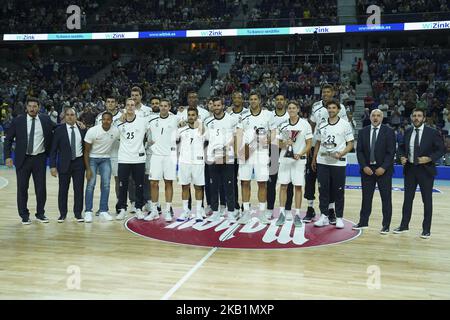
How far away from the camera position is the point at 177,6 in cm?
2636

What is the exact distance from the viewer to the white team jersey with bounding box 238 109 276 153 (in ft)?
23.2

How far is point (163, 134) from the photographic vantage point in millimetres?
7281

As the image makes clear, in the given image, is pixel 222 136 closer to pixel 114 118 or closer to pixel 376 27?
pixel 114 118

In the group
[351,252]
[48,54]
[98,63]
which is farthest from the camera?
[48,54]

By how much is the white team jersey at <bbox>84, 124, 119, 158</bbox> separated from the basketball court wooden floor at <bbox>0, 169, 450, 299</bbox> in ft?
3.52

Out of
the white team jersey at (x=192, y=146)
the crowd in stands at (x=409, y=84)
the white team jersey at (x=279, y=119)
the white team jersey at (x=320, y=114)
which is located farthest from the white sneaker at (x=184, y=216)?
the crowd in stands at (x=409, y=84)

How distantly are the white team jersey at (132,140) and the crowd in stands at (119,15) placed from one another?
1708cm

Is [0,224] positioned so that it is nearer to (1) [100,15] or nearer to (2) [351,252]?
(2) [351,252]

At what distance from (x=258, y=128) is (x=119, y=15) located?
21.6 m

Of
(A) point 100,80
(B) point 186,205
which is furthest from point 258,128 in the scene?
(A) point 100,80

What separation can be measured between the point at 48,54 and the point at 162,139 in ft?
79.5
